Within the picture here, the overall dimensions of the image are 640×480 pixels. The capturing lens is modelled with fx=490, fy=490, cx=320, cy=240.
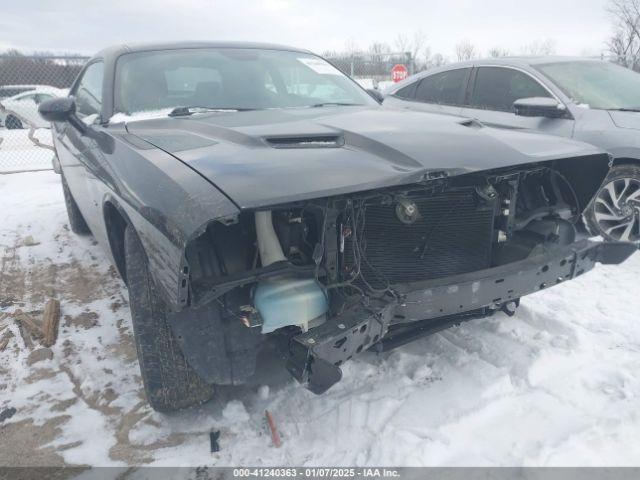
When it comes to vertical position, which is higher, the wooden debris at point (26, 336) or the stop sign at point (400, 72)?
the stop sign at point (400, 72)

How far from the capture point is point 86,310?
3379 mm

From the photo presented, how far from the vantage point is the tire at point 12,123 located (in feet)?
49.1

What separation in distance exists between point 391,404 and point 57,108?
2481 mm

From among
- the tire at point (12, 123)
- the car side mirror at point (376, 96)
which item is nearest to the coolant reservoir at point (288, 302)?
the car side mirror at point (376, 96)

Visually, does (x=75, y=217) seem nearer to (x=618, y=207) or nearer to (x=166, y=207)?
(x=166, y=207)

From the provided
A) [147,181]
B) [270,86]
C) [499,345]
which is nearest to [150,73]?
[270,86]

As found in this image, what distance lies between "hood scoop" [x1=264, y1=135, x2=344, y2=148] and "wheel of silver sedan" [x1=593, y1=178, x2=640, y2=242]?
9.49 feet

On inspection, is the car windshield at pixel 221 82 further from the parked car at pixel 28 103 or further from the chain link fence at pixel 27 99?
the parked car at pixel 28 103

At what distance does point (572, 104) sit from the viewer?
4266 millimetres

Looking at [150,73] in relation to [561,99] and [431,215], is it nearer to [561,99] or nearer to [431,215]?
[431,215]

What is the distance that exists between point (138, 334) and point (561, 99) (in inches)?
158

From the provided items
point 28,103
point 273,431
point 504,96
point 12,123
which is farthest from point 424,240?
point 12,123

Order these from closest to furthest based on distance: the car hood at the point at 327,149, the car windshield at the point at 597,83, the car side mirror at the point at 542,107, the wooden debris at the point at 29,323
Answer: the car hood at the point at 327,149, the wooden debris at the point at 29,323, the car side mirror at the point at 542,107, the car windshield at the point at 597,83

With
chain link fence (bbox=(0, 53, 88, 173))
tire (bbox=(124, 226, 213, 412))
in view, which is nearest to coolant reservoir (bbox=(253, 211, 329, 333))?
tire (bbox=(124, 226, 213, 412))
